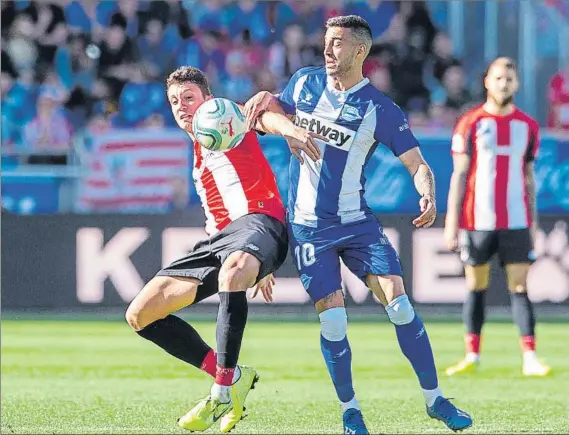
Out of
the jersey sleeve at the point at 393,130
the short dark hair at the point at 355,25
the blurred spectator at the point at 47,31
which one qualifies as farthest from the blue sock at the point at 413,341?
the blurred spectator at the point at 47,31

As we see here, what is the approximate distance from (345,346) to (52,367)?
12.8 feet

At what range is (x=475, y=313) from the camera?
393 inches

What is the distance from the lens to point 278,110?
7.09 m

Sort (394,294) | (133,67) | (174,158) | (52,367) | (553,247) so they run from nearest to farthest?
(394,294) → (52,367) → (553,247) → (174,158) → (133,67)

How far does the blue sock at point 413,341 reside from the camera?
6.93 m

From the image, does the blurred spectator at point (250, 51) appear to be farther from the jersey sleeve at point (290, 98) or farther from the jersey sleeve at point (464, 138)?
the jersey sleeve at point (290, 98)

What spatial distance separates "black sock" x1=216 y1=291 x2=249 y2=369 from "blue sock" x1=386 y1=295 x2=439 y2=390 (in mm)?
794

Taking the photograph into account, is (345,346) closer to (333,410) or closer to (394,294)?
(394,294)

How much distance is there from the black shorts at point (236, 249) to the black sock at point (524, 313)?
125 inches

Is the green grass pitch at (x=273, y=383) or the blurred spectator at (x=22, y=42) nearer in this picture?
the green grass pitch at (x=273, y=383)

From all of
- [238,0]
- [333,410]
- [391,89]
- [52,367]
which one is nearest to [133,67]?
[238,0]

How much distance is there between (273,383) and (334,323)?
2.45 meters

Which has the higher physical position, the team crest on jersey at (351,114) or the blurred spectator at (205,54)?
the blurred spectator at (205,54)

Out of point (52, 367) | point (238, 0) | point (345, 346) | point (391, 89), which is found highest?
point (238, 0)
